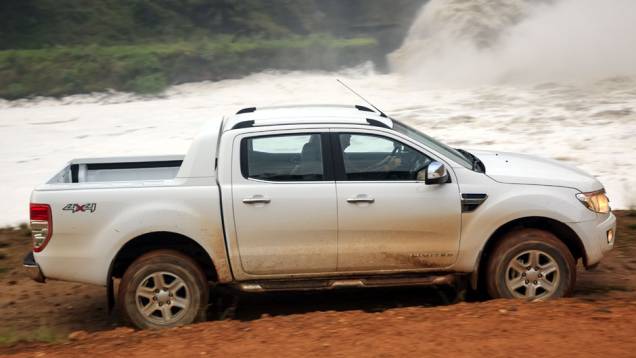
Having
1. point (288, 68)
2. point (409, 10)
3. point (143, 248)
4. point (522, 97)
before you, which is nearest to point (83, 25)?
point (288, 68)

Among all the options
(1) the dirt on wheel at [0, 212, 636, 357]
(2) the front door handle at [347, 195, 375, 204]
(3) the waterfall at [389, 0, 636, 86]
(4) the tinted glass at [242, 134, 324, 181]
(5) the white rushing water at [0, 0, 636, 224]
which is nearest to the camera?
(1) the dirt on wheel at [0, 212, 636, 357]

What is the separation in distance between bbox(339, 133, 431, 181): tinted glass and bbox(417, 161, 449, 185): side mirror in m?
0.11

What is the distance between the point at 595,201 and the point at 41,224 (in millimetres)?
4250

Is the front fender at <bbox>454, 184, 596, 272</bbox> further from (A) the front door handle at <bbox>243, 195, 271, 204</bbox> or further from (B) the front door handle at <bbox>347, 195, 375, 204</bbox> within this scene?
(A) the front door handle at <bbox>243, 195, 271, 204</bbox>

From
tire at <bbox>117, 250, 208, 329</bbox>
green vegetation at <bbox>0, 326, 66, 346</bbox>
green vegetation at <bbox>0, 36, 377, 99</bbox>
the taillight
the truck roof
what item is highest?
green vegetation at <bbox>0, 36, 377, 99</bbox>

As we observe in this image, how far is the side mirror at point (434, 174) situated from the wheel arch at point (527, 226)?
1.99ft

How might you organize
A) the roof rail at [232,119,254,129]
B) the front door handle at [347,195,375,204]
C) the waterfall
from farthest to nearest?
the waterfall → the roof rail at [232,119,254,129] → the front door handle at [347,195,375,204]

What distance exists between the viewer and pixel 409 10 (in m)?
39.3

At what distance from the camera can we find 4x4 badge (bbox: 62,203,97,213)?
6.43 metres

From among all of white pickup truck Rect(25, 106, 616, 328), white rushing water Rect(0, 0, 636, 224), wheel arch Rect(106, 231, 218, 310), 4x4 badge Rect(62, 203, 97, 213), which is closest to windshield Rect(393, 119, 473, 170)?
white pickup truck Rect(25, 106, 616, 328)

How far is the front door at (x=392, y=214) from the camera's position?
258 inches

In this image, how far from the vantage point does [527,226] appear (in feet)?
22.3

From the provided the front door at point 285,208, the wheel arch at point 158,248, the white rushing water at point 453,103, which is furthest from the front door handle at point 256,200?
the white rushing water at point 453,103

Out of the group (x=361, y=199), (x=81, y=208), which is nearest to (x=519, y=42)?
(x=361, y=199)
